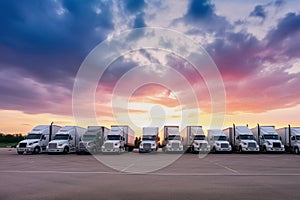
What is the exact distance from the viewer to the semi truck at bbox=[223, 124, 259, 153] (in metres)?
39.7

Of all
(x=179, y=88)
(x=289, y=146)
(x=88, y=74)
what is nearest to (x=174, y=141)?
(x=179, y=88)

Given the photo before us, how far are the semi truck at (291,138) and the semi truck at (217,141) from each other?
27.3 ft

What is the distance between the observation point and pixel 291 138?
41531mm

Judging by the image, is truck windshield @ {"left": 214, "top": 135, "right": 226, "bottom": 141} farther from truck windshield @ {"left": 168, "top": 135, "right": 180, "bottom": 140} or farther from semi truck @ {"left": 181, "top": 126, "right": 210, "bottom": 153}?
truck windshield @ {"left": 168, "top": 135, "right": 180, "bottom": 140}

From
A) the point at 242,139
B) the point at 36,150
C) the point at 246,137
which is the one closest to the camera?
the point at 36,150

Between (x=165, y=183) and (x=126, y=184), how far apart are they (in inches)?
58.7

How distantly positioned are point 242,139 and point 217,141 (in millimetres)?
3257

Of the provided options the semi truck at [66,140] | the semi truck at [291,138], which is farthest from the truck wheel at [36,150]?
the semi truck at [291,138]

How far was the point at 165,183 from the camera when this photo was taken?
1187 centimetres

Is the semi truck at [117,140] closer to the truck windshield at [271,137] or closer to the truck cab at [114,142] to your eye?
the truck cab at [114,142]

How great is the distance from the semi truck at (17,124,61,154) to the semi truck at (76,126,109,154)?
4.69m

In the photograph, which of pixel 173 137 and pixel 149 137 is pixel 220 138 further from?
pixel 149 137

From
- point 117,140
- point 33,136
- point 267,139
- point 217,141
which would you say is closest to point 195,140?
point 217,141

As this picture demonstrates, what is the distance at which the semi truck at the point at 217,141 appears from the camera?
4038cm
